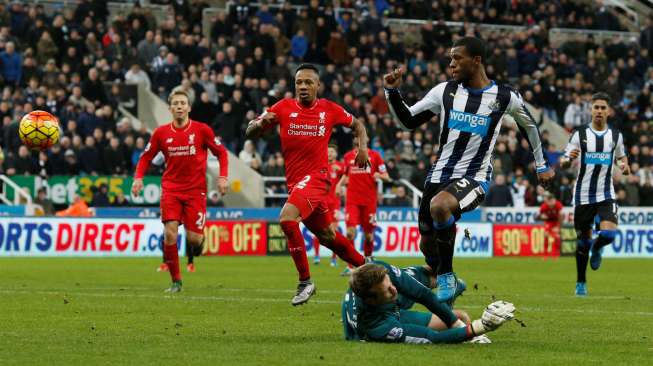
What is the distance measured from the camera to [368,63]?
38094 millimetres

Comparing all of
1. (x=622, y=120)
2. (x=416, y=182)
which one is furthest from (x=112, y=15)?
(x=622, y=120)

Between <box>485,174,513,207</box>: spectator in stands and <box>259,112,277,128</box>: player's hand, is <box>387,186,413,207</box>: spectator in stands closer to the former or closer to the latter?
<box>485,174,513,207</box>: spectator in stands

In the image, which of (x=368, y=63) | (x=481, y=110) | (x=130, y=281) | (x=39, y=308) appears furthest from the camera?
(x=368, y=63)

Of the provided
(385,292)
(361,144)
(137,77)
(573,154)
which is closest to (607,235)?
(573,154)

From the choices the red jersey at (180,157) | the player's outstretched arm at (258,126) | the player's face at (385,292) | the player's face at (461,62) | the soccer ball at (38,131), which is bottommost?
the player's face at (385,292)

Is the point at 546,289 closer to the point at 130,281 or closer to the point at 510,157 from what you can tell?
the point at 130,281

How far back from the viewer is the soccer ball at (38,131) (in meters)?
16.5

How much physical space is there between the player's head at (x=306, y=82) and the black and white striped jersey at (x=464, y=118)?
192 centimetres

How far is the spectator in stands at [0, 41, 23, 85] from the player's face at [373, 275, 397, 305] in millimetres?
24447

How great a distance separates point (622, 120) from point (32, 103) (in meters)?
19.9

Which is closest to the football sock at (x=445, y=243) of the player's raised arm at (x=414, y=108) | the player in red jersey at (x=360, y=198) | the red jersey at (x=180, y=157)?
the player's raised arm at (x=414, y=108)

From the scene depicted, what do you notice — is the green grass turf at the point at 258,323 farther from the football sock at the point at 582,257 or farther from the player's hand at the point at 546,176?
the player's hand at the point at 546,176

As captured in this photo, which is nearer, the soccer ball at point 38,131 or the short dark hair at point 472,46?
the short dark hair at point 472,46

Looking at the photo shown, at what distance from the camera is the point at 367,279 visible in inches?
371
